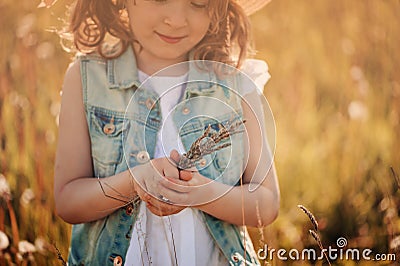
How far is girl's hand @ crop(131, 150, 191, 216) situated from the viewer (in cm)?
159

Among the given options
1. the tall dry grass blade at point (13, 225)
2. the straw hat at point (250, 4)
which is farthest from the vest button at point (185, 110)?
the tall dry grass blade at point (13, 225)

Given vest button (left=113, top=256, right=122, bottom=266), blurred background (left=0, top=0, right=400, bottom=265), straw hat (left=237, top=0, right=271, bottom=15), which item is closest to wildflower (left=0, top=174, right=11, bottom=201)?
blurred background (left=0, top=0, right=400, bottom=265)

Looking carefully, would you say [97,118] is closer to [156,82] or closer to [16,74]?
[156,82]

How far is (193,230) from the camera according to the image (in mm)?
1698

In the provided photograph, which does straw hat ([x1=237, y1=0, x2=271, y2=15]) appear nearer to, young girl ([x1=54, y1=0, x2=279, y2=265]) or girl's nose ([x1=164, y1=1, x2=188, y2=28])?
young girl ([x1=54, y1=0, x2=279, y2=265])

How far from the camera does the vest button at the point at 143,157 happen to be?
1653 millimetres

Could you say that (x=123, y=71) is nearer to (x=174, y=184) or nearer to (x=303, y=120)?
(x=174, y=184)

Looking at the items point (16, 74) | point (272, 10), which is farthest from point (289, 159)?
point (16, 74)

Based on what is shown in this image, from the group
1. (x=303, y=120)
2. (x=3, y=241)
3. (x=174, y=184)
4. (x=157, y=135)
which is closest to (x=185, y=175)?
(x=174, y=184)

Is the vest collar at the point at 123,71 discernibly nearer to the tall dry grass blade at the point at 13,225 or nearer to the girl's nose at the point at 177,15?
the girl's nose at the point at 177,15

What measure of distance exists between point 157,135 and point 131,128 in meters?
0.06

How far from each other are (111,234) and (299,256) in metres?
0.47

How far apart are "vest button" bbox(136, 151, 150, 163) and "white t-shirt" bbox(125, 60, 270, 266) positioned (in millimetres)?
21

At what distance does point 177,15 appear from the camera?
162cm
